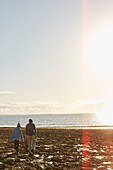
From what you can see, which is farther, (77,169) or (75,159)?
(75,159)

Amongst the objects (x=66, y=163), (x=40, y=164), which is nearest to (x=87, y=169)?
(x=66, y=163)

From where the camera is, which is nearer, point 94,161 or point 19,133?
point 94,161

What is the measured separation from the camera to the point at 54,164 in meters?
14.4

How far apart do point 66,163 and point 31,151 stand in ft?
18.1

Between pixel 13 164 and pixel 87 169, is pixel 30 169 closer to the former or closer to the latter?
pixel 13 164

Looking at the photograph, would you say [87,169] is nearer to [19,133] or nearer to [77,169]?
[77,169]

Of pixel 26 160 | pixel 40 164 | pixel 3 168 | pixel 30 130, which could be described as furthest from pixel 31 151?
pixel 3 168

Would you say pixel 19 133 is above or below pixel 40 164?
above

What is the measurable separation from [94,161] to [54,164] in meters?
2.98

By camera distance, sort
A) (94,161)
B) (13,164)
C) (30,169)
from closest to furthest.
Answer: (30,169) < (13,164) < (94,161)

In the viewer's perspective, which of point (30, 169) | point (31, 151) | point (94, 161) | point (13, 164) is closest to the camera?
point (30, 169)

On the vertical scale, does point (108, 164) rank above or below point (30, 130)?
below

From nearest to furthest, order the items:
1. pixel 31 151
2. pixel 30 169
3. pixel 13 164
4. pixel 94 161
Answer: pixel 30 169 < pixel 13 164 < pixel 94 161 < pixel 31 151

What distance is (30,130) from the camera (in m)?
19.6
